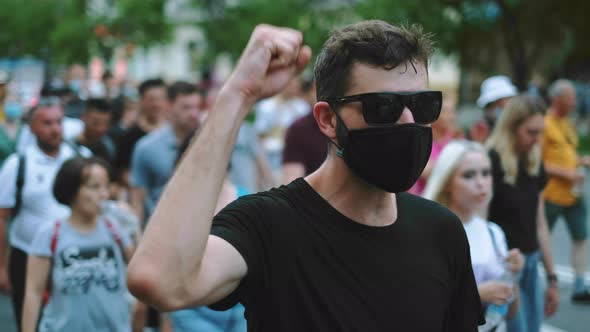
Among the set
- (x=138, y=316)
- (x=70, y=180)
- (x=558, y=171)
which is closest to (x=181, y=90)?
(x=70, y=180)

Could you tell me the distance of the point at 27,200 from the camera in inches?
252

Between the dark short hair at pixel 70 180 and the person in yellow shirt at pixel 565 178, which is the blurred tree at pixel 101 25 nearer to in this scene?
the person in yellow shirt at pixel 565 178

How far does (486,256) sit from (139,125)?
520 centimetres

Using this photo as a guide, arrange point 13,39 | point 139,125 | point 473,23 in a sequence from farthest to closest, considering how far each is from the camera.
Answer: point 13,39, point 473,23, point 139,125

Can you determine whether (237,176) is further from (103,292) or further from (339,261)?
(339,261)

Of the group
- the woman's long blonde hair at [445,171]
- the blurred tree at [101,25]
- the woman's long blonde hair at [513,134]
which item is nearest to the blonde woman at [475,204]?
the woman's long blonde hair at [445,171]

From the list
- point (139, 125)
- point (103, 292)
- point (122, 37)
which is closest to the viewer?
point (103, 292)

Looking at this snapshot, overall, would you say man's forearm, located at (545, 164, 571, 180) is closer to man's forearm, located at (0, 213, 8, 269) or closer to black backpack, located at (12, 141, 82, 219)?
black backpack, located at (12, 141, 82, 219)

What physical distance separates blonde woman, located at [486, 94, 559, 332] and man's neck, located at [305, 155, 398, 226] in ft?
11.9

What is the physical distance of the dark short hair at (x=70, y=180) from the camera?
535 cm

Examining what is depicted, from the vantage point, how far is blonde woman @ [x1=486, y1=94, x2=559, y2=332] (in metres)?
6.04

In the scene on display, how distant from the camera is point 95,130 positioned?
30.9ft

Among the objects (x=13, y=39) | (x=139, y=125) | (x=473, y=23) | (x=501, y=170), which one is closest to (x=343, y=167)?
(x=501, y=170)

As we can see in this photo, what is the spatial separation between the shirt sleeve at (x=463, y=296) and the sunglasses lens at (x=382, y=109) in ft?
1.38
